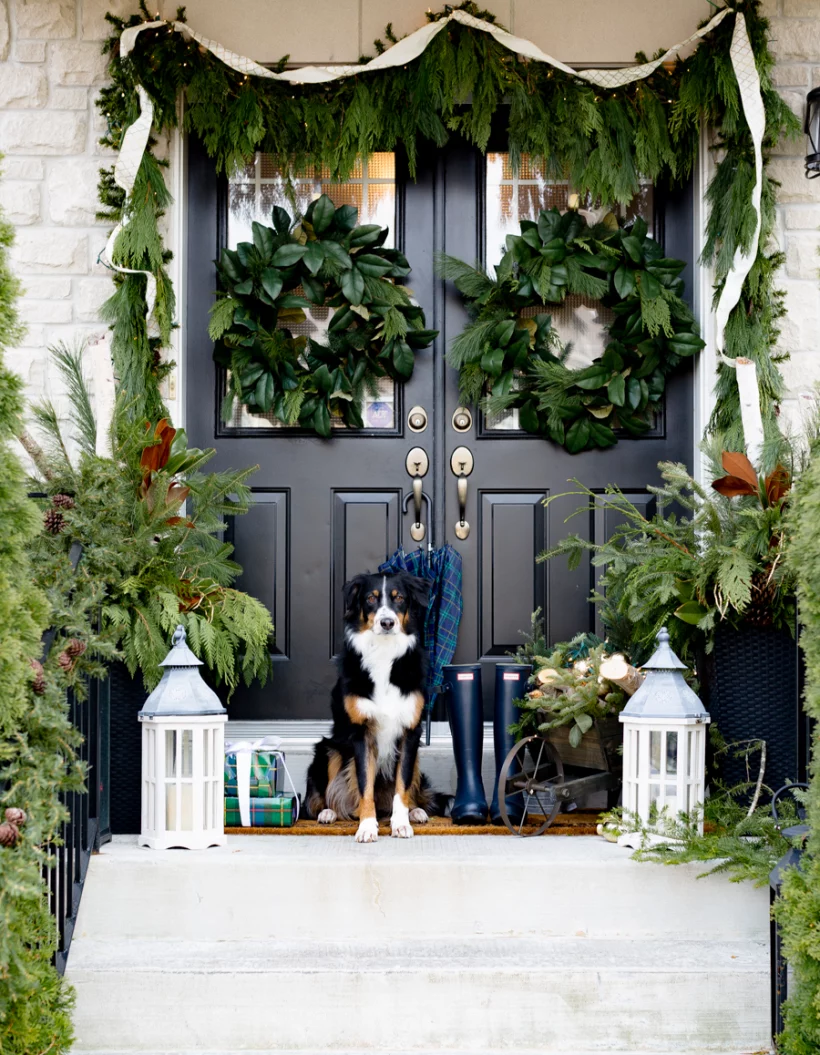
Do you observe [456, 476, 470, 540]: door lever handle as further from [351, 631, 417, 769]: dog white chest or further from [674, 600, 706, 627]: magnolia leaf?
[674, 600, 706, 627]: magnolia leaf

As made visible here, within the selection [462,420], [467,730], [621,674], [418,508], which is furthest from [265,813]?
[462,420]

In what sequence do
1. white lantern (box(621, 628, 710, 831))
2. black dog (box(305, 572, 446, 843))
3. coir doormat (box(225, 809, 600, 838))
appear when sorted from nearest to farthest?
white lantern (box(621, 628, 710, 831)), coir doormat (box(225, 809, 600, 838)), black dog (box(305, 572, 446, 843))

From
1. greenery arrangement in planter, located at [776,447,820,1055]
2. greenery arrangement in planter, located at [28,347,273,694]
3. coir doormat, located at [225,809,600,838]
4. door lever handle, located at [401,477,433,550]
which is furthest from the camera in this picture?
door lever handle, located at [401,477,433,550]

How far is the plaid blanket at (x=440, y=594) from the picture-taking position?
12.6ft

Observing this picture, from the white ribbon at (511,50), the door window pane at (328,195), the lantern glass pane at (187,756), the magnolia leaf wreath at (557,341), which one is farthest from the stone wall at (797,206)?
the lantern glass pane at (187,756)

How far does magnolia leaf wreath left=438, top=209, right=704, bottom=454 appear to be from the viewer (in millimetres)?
4074

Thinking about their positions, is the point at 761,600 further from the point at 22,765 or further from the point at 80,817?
the point at 22,765

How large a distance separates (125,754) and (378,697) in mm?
736

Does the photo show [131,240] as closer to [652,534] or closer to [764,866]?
[652,534]

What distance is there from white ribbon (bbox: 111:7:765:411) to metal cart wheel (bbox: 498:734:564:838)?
5.23 feet

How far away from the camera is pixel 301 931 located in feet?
8.95

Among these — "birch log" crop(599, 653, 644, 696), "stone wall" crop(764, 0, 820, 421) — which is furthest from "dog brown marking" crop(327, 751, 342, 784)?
"stone wall" crop(764, 0, 820, 421)

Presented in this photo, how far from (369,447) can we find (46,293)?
129cm

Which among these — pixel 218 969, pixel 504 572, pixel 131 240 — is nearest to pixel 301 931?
pixel 218 969
